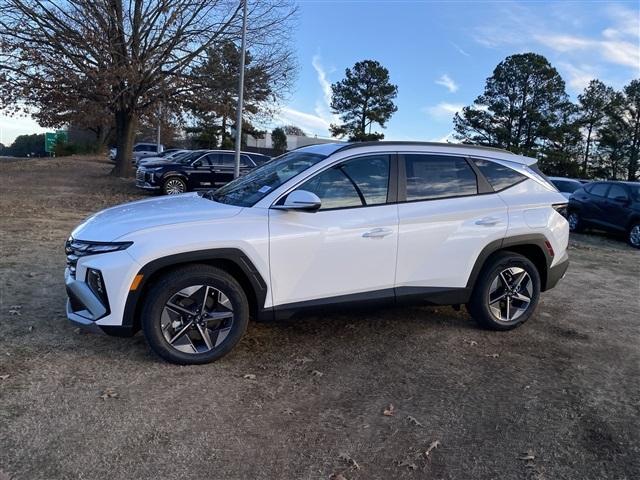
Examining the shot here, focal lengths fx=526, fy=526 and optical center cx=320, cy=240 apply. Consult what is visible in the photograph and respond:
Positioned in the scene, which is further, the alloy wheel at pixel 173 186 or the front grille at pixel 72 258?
the alloy wheel at pixel 173 186

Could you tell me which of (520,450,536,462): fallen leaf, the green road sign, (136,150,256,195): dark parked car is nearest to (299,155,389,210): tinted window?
(520,450,536,462): fallen leaf

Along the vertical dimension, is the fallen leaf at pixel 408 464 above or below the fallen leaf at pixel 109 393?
below

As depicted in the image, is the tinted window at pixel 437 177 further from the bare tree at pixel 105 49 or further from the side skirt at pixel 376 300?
the bare tree at pixel 105 49

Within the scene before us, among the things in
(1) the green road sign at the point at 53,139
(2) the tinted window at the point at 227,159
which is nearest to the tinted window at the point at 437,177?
(2) the tinted window at the point at 227,159

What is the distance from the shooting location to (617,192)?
13.7m

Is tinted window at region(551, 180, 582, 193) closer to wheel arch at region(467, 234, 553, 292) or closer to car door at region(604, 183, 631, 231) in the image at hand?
car door at region(604, 183, 631, 231)

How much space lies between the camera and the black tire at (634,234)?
12836 millimetres

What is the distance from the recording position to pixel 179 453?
9.65 ft

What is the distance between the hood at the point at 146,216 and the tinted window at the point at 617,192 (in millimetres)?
12570

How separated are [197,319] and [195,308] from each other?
3.3 inches

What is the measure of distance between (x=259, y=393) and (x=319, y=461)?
88 cm

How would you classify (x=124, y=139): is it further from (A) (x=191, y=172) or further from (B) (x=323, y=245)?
(B) (x=323, y=245)

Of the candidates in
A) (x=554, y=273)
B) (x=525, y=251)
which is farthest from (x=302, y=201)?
(x=554, y=273)

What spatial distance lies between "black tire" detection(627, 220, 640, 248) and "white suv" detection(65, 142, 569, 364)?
9117mm
